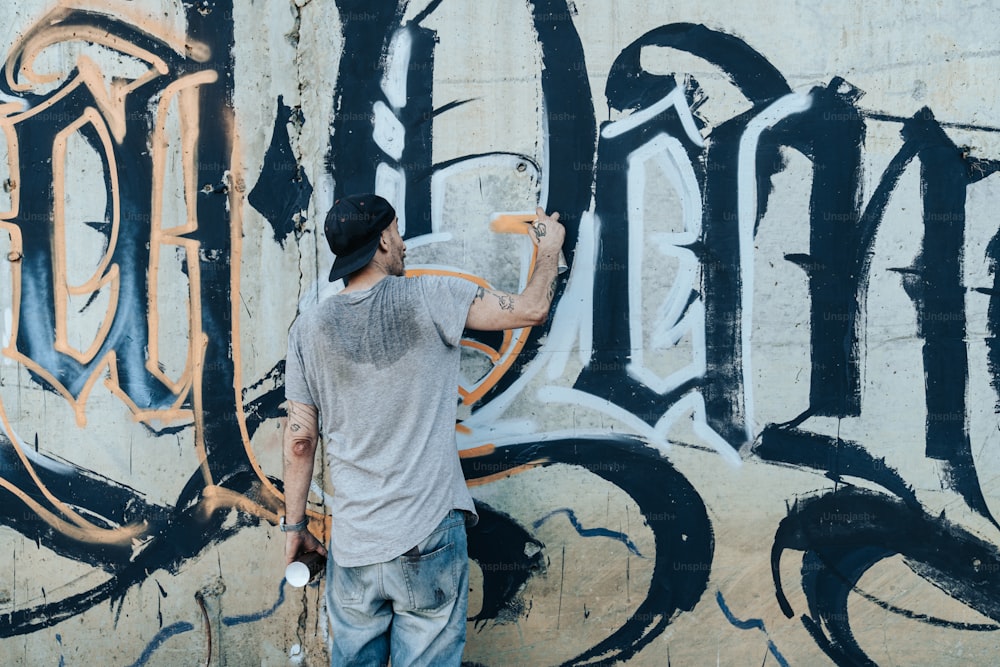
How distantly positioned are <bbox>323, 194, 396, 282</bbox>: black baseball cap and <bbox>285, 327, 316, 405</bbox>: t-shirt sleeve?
0.87 feet

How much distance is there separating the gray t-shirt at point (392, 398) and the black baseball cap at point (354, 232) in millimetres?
89

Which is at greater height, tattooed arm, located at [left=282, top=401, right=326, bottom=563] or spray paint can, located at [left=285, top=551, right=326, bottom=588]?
tattooed arm, located at [left=282, top=401, right=326, bottom=563]

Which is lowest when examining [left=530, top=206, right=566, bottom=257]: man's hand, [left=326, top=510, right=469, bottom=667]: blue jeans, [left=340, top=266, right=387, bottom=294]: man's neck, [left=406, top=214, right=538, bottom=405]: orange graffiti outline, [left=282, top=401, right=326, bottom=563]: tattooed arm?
[left=326, top=510, right=469, bottom=667]: blue jeans

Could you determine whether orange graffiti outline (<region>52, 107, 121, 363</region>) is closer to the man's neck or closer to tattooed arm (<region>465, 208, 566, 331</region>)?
the man's neck

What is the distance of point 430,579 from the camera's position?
8.09 ft

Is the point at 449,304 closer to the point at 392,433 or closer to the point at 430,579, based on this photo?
the point at 392,433

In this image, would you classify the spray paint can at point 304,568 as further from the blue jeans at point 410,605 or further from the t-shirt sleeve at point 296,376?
the t-shirt sleeve at point 296,376

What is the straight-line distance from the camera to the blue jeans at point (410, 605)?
246 centimetres

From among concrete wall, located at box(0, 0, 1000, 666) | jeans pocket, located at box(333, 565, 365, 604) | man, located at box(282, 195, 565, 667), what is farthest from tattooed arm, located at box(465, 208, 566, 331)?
jeans pocket, located at box(333, 565, 365, 604)

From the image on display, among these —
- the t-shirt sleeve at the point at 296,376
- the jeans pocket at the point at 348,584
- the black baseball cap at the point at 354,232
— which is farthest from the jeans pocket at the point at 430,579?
the black baseball cap at the point at 354,232

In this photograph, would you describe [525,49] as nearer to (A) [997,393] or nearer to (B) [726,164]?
(B) [726,164]

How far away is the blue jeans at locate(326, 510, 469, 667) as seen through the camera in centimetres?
246

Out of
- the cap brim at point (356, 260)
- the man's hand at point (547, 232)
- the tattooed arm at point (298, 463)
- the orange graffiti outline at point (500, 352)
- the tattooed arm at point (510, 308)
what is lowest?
the tattooed arm at point (298, 463)

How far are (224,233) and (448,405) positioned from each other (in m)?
1.34
